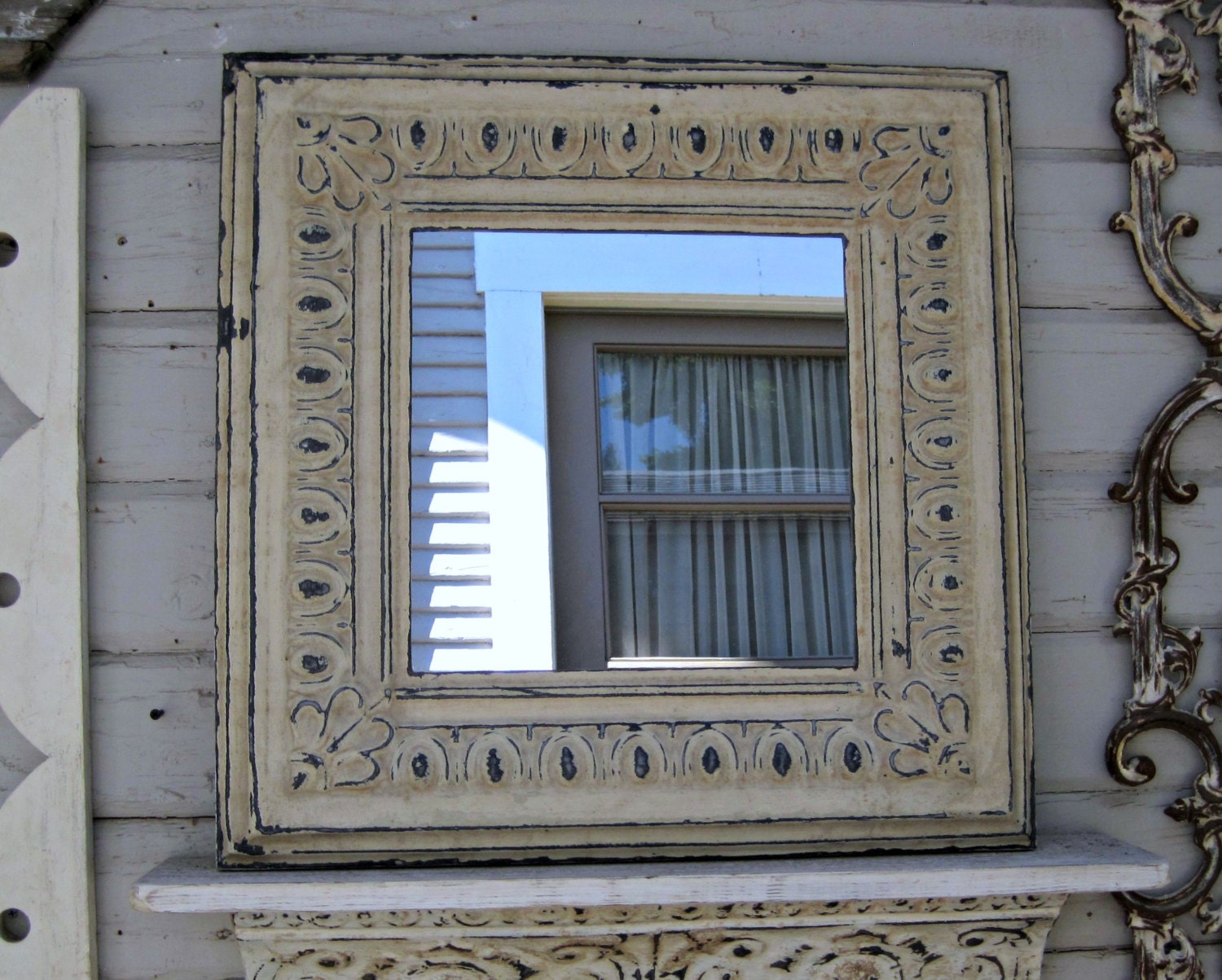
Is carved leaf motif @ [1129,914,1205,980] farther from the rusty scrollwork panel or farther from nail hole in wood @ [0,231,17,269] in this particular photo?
nail hole in wood @ [0,231,17,269]

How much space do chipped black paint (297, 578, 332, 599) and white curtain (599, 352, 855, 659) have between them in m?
0.29

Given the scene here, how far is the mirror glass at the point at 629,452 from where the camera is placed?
1143 millimetres

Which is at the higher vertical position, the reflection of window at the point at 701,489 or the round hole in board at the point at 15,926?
the reflection of window at the point at 701,489

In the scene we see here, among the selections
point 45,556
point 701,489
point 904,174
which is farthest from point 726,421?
point 45,556

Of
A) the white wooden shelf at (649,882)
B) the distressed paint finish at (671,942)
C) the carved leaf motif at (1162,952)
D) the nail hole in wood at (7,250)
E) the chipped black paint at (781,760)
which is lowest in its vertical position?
the carved leaf motif at (1162,952)

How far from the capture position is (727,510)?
1183 mm

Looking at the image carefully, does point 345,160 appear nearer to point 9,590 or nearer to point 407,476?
point 407,476

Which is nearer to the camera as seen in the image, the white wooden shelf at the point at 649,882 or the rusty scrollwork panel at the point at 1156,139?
the white wooden shelf at the point at 649,882

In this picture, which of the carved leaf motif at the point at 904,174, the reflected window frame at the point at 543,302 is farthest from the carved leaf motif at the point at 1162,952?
the carved leaf motif at the point at 904,174

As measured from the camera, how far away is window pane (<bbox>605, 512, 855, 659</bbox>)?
116cm

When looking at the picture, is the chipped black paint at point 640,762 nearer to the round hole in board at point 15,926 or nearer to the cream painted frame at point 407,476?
the cream painted frame at point 407,476

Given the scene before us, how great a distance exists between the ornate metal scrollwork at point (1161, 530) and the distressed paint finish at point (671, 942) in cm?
17

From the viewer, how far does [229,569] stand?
3.65 ft

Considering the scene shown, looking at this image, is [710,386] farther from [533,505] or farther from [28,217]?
[28,217]
